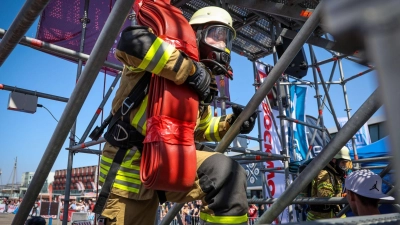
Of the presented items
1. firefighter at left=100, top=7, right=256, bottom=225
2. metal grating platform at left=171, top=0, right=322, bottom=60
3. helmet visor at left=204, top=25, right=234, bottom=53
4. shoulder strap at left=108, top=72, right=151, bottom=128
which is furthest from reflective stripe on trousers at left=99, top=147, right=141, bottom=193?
metal grating platform at left=171, top=0, right=322, bottom=60

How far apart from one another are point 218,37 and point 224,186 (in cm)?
107

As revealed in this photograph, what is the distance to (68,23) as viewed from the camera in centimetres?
447

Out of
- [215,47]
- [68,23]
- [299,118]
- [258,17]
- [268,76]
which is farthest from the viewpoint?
[299,118]

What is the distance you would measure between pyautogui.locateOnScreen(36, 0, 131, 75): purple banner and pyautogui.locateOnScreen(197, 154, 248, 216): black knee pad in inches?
130

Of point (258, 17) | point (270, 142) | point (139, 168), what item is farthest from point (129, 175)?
point (270, 142)

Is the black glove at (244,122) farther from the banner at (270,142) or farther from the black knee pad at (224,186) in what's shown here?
the banner at (270,142)

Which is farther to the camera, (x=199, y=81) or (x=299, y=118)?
(x=299, y=118)

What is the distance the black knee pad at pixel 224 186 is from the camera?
155 cm

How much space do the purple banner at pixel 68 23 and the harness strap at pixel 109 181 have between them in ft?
9.86

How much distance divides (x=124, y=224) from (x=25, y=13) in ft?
3.88

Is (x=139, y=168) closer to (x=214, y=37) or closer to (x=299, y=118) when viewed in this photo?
(x=214, y=37)

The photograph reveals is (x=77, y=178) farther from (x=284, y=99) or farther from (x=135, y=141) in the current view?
(x=135, y=141)

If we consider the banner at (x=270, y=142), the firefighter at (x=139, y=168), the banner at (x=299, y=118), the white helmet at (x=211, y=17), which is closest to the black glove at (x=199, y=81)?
the firefighter at (x=139, y=168)

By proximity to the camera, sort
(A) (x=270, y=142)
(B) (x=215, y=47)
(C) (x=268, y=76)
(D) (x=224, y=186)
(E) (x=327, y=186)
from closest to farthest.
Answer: (D) (x=224, y=186) → (C) (x=268, y=76) → (B) (x=215, y=47) → (E) (x=327, y=186) → (A) (x=270, y=142)
